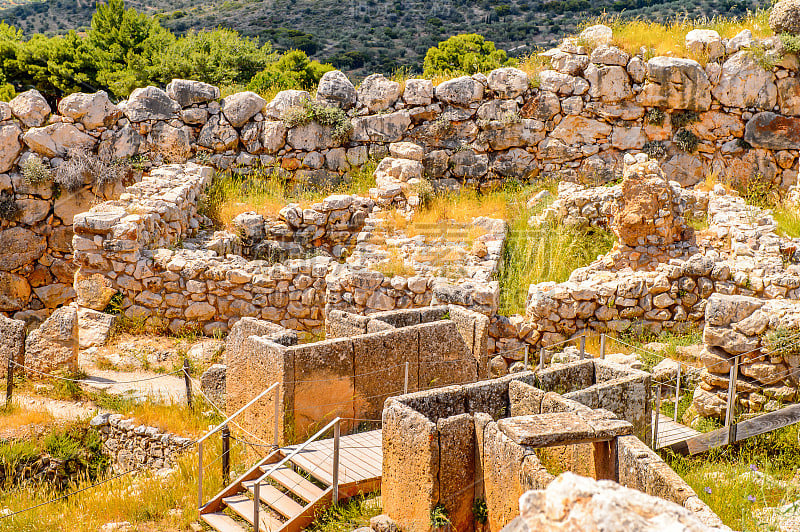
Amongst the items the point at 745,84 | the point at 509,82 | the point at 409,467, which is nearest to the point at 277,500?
the point at 409,467

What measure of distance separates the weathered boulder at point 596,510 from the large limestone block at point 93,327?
9.94 m

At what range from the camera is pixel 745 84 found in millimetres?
14875

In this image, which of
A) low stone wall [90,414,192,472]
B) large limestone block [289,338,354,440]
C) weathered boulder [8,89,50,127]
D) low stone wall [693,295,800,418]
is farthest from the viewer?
weathered boulder [8,89,50,127]

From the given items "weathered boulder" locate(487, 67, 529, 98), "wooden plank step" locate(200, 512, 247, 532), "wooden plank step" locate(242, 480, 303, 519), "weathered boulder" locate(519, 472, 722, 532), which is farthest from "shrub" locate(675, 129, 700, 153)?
"weathered boulder" locate(519, 472, 722, 532)

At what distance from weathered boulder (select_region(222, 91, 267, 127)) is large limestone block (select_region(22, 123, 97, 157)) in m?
2.73

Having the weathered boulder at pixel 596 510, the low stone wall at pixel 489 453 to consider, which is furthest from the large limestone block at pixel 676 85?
the weathered boulder at pixel 596 510

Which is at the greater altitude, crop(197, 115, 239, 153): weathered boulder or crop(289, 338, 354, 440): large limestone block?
crop(197, 115, 239, 153): weathered boulder

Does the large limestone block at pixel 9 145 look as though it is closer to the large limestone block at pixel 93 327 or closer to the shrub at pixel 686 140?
the large limestone block at pixel 93 327

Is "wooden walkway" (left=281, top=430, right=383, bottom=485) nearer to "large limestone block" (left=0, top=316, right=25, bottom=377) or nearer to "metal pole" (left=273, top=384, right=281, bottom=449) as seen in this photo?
"metal pole" (left=273, top=384, right=281, bottom=449)

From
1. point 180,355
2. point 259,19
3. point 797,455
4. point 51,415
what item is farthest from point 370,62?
point 797,455

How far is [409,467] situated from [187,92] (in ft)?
38.1

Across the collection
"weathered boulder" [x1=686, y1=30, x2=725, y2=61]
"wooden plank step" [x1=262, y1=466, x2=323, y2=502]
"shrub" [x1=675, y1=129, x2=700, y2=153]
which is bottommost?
"wooden plank step" [x1=262, y1=466, x2=323, y2=502]

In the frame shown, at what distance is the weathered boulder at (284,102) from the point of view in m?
15.6

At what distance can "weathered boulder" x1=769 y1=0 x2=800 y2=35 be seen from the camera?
14781 mm
